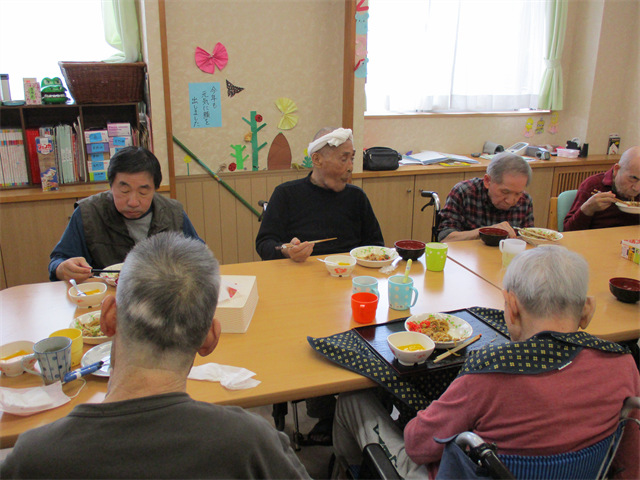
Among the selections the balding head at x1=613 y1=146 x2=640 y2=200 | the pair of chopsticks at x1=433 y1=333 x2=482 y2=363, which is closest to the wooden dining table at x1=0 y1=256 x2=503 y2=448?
the pair of chopsticks at x1=433 y1=333 x2=482 y2=363

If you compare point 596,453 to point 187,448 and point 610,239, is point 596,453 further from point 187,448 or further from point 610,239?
point 610,239

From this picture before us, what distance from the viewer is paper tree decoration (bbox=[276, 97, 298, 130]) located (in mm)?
3857

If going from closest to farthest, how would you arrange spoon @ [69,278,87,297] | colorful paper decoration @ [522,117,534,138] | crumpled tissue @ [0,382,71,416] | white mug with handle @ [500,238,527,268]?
crumpled tissue @ [0,382,71,416], spoon @ [69,278,87,297], white mug with handle @ [500,238,527,268], colorful paper decoration @ [522,117,534,138]

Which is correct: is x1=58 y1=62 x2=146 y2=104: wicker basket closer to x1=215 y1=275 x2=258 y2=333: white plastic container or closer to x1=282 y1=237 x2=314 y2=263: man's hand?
x1=282 y1=237 x2=314 y2=263: man's hand

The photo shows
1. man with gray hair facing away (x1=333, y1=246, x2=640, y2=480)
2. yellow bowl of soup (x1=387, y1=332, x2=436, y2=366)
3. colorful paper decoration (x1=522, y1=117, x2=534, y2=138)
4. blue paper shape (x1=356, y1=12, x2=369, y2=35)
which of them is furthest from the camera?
colorful paper decoration (x1=522, y1=117, x2=534, y2=138)

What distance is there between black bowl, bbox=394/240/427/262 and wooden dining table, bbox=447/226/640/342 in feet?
0.64

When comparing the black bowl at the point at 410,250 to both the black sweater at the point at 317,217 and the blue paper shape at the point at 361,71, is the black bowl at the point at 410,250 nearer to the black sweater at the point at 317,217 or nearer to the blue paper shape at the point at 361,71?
the black sweater at the point at 317,217

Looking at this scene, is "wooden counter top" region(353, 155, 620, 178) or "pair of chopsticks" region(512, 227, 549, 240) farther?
"wooden counter top" region(353, 155, 620, 178)

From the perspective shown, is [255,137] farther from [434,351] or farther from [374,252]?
[434,351]

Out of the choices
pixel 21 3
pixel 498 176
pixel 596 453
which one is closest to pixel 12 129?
pixel 21 3

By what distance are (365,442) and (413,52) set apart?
3.85 meters

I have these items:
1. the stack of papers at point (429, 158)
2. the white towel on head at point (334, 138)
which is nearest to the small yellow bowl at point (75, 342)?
the white towel on head at point (334, 138)

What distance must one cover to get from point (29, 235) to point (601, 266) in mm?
3305

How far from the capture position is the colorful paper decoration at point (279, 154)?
392 centimetres
